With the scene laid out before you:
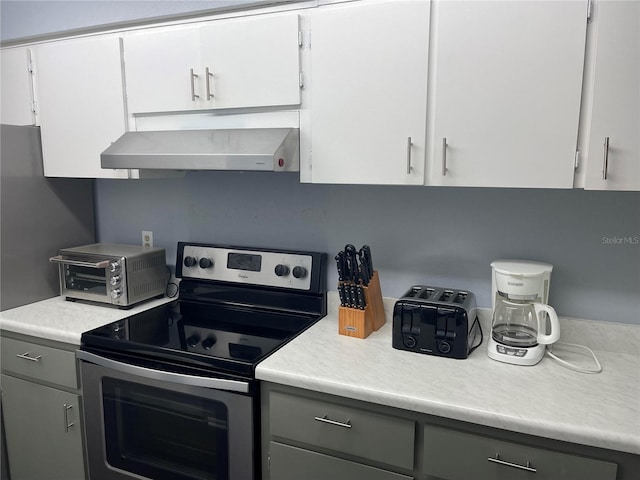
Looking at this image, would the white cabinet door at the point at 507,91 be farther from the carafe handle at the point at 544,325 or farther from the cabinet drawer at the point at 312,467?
the cabinet drawer at the point at 312,467

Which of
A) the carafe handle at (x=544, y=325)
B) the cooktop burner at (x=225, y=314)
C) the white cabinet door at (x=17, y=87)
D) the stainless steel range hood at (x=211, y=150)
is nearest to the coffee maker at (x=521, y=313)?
the carafe handle at (x=544, y=325)

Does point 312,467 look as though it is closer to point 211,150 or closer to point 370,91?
point 211,150

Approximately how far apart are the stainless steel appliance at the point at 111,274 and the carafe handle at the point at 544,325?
63.8 inches

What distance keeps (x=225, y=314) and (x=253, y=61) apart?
1055mm

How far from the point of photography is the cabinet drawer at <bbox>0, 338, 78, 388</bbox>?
6.07 feet

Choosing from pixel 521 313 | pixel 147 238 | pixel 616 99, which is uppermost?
pixel 616 99

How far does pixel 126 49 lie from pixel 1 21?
117 cm

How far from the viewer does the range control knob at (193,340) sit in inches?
68.2

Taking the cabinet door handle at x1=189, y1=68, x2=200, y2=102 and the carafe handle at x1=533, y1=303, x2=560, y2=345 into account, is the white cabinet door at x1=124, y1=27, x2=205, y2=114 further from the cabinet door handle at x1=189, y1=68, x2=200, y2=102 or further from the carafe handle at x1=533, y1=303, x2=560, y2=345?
the carafe handle at x1=533, y1=303, x2=560, y2=345

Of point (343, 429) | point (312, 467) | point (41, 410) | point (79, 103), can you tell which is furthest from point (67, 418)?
point (79, 103)

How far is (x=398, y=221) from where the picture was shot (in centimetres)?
193

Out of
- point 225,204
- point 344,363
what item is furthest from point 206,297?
point 344,363

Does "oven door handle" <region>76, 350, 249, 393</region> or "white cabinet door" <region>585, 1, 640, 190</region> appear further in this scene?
"oven door handle" <region>76, 350, 249, 393</region>

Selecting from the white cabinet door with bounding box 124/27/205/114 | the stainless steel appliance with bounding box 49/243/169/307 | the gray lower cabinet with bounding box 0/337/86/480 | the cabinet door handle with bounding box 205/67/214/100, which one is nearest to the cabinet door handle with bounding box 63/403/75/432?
the gray lower cabinet with bounding box 0/337/86/480
